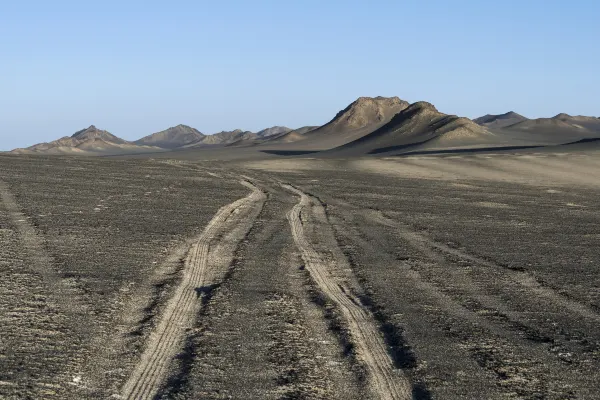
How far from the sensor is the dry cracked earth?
21.0 feet

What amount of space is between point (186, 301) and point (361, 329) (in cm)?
202

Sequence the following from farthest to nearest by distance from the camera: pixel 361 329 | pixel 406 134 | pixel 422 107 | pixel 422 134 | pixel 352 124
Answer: pixel 352 124 < pixel 422 107 < pixel 406 134 < pixel 422 134 < pixel 361 329

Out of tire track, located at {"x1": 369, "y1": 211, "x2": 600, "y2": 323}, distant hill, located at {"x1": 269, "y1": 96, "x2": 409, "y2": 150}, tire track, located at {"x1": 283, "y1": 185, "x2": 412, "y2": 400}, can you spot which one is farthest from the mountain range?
tire track, located at {"x1": 283, "y1": 185, "x2": 412, "y2": 400}

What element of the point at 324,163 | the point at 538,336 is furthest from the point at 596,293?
the point at 324,163

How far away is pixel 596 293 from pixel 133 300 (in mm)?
5457

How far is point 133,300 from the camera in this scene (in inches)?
356

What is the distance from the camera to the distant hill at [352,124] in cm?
15175

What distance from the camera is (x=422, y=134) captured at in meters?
112

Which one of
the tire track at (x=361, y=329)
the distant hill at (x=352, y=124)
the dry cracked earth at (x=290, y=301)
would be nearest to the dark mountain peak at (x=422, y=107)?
the distant hill at (x=352, y=124)

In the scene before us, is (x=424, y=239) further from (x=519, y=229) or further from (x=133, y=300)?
(x=133, y=300)

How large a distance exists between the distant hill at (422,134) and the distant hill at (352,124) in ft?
78.0

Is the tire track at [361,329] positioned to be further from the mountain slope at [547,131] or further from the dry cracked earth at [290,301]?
the mountain slope at [547,131]

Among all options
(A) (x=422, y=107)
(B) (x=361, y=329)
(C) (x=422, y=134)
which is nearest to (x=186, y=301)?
(B) (x=361, y=329)

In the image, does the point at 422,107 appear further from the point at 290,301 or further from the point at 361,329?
the point at 361,329
